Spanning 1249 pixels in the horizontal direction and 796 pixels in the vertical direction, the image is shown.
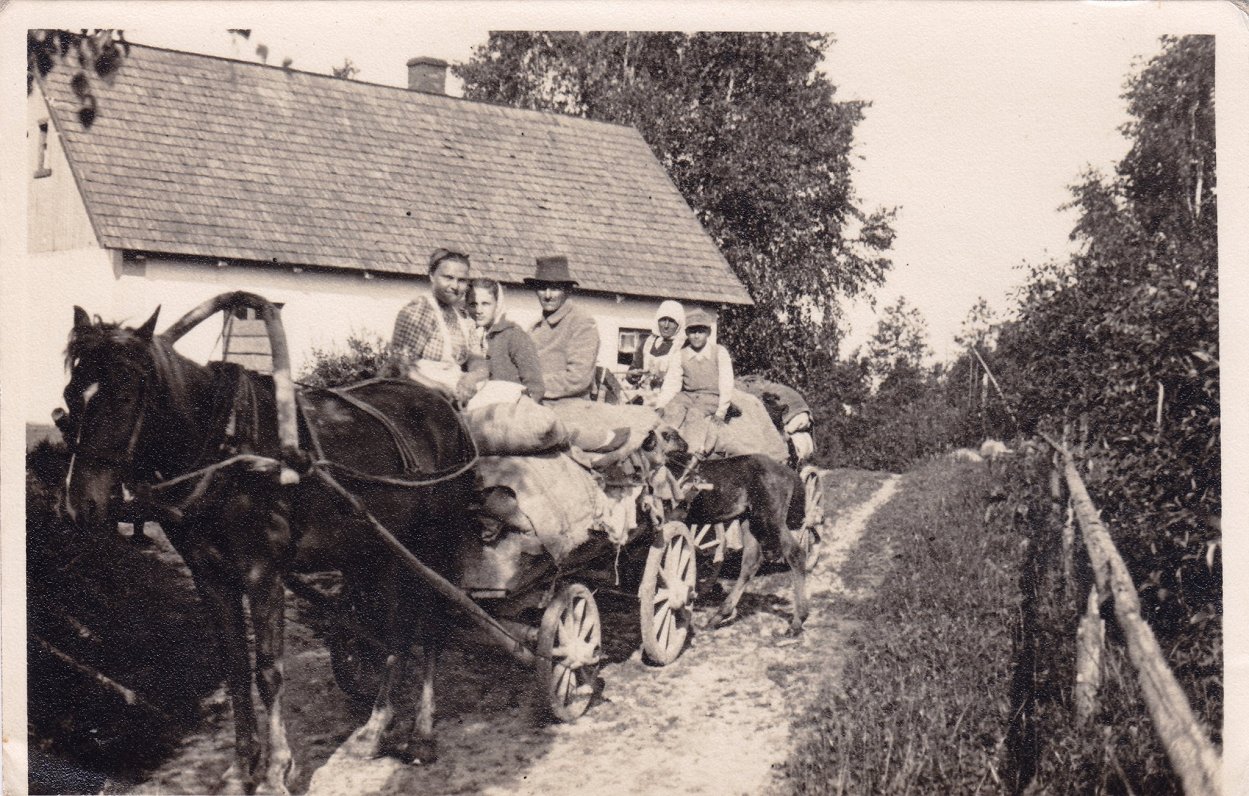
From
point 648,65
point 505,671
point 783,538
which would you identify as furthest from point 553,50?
point 505,671

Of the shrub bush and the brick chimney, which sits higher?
the brick chimney

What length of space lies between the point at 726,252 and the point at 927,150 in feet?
37.9

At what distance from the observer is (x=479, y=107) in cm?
1418

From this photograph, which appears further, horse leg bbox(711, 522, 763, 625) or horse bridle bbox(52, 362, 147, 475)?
horse leg bbox(711, 522, 763, 625)

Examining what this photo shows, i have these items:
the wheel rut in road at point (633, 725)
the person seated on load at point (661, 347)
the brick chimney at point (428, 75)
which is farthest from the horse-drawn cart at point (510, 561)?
the brick chimney at point (428, 75)

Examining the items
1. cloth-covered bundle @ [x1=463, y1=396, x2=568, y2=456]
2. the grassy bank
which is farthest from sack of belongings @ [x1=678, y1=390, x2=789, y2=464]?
cloth-covered bundle @ [x1=463, y1=396, x2=568, y2=456]

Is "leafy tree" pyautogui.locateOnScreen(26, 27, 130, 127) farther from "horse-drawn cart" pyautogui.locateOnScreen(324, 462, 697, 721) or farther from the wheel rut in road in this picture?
the wheel rut in road

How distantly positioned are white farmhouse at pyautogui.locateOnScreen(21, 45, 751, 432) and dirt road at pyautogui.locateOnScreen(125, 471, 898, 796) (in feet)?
12.7

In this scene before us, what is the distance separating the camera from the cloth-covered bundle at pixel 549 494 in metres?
4.68

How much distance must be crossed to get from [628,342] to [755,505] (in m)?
9.35

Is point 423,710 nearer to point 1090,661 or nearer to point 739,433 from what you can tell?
point 1090,661

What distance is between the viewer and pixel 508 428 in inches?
189

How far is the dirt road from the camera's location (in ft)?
13.8

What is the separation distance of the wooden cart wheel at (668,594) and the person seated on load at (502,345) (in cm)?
122
